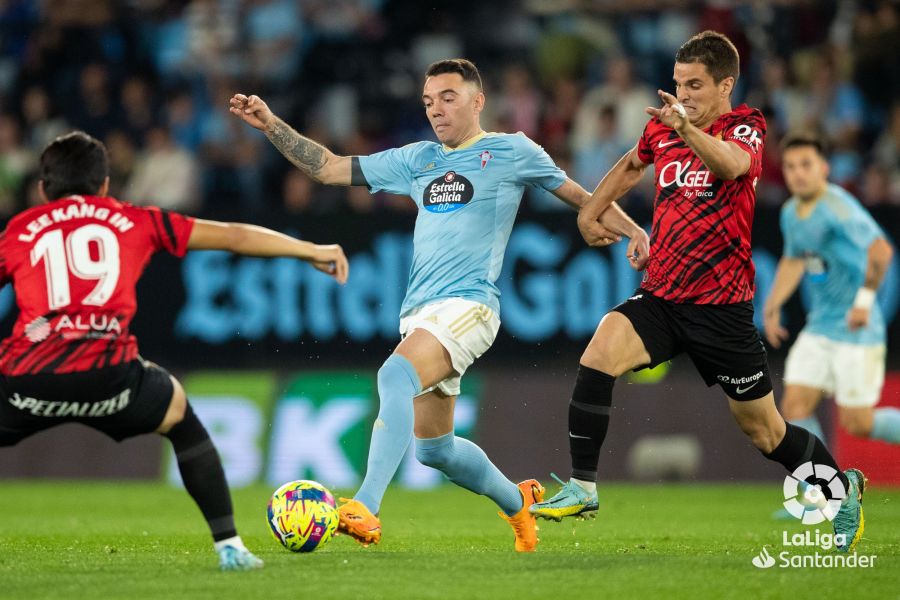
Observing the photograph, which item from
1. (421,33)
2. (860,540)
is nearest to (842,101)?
(421,33)

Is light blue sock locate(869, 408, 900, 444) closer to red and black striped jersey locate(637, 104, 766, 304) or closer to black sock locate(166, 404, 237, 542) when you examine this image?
red and black striped jersey locate(637, 104, 766, 304)

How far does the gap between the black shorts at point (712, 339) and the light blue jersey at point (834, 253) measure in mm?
3846

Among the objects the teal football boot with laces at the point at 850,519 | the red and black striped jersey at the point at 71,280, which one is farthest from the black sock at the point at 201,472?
the teal football boot with laces at the point at 850,519

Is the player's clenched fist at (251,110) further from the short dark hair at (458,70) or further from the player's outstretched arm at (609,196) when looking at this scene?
the player's outstretched arm at (609,196)

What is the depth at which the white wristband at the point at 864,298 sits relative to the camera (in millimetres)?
10594

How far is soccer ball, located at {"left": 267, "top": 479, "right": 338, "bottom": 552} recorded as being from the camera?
285 inches

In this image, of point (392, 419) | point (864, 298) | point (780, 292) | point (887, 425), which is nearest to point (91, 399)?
point (392, 419)

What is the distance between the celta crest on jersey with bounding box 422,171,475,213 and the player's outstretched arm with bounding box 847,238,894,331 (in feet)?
12.9

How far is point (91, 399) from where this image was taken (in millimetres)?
6348

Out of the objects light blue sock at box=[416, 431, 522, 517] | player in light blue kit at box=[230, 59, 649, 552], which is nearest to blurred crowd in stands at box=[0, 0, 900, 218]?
player in light blue kit at box=[230, 59, 649, 552]

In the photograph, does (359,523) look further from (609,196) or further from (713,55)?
(713,55)

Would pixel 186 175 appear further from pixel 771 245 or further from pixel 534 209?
pixel 771 245

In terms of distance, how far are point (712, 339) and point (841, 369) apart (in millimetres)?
4071

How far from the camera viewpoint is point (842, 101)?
1475 centimetres
